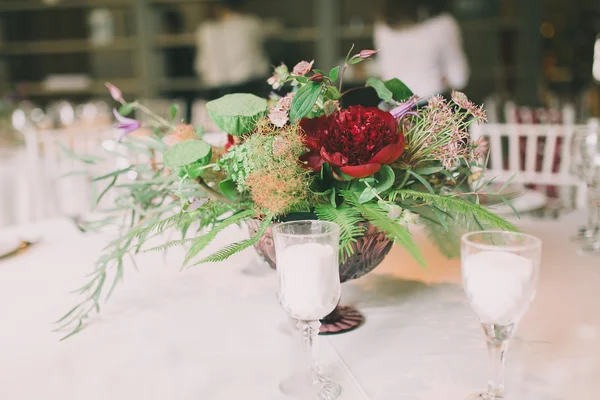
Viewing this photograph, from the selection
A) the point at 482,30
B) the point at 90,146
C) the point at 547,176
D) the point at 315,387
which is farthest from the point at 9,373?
the point at 482,30

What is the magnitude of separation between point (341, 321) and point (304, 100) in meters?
0.34

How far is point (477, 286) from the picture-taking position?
2.15 ft

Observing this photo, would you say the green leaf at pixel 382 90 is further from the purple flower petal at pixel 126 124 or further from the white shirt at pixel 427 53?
the white shirt at pixel 427 53

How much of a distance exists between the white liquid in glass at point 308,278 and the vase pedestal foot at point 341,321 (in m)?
0.17

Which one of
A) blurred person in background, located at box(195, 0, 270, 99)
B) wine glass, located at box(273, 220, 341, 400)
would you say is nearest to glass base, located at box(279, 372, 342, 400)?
wine glass, located at box(273, 220, 341, 400)

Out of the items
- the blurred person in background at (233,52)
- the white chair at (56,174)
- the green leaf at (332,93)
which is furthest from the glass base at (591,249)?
the blurred person in background at (233,52)

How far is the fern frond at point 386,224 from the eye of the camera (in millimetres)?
646

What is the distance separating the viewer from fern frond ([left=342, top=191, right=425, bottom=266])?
2.12 feet

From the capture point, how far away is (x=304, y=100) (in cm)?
79

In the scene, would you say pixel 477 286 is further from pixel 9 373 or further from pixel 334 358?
pixel 9 373

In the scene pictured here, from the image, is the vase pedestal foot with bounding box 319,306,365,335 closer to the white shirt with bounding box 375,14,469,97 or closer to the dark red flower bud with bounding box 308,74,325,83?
the dark red flower bud with bounding box 308,74,325,83

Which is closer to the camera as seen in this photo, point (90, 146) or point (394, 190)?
point (394, 190)

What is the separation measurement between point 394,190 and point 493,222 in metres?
0.14

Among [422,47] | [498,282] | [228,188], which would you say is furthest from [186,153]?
[422,47]
